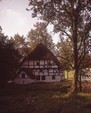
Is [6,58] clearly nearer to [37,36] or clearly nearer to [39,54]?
[39,54]

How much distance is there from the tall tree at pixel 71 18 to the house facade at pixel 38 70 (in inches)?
820

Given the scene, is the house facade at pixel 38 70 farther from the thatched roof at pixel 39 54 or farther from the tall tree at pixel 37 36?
the tall tree at pixel 37 36

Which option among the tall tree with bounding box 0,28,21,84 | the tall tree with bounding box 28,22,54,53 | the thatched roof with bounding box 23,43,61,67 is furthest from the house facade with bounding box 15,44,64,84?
the tall tree with bounding box 28,22,54,53

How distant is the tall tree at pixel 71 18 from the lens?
98.8 feet

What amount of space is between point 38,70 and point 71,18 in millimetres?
24626

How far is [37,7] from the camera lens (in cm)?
3042

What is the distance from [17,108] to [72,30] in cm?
1286

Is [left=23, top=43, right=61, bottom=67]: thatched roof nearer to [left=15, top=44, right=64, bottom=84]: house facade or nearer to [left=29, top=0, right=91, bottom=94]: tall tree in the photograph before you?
[left=15, top=44, right=64, bottom=84]: house facade

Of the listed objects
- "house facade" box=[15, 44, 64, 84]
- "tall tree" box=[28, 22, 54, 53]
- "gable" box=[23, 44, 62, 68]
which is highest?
"tall tree" box=[28, 22, 54, 53]

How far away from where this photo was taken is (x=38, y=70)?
177 ft

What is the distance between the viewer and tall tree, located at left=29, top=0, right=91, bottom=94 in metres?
30.1

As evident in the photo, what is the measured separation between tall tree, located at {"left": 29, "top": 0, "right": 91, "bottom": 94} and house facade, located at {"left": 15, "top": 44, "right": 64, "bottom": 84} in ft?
68.3

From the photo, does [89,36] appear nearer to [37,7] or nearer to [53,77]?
[37,7]

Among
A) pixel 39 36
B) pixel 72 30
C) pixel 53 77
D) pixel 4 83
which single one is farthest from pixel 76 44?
pixel 39 36
